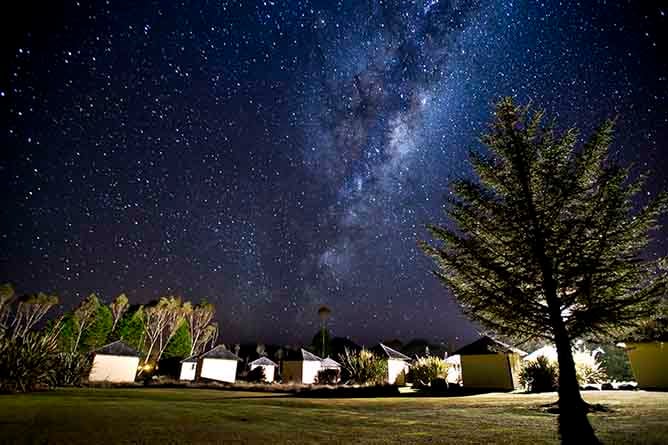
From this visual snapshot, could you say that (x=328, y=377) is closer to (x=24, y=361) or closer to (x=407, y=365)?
(x=407, y=365)

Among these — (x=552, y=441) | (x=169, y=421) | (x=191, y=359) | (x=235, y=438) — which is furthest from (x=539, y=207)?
(x=191, y=359)

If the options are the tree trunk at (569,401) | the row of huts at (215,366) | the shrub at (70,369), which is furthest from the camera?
the row of huts at (215,366)

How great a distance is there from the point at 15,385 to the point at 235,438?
56.5ft

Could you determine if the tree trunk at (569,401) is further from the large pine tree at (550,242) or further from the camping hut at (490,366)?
the camping hut at (490,366)

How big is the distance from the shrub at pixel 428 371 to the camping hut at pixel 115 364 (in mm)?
31311

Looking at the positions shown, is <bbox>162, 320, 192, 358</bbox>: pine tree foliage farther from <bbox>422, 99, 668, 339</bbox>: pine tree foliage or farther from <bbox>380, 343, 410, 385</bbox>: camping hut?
<bbox>422, 99, 668, 339</bbox>: pine tree foliage

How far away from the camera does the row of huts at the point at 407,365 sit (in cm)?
2016

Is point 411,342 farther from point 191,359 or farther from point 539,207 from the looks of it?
point 539,207

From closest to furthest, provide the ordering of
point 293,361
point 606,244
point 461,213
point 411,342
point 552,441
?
point 552,441, point 606,244, point 461,213, point 293,361, point 411,342

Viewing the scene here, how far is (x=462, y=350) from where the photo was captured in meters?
26.1

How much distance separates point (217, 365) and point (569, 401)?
42597 mm

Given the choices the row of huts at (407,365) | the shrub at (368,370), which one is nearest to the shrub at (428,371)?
the shrub at (368,370)

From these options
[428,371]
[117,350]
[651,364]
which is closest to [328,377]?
[428,371]

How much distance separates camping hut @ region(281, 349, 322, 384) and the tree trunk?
36.3 meters
